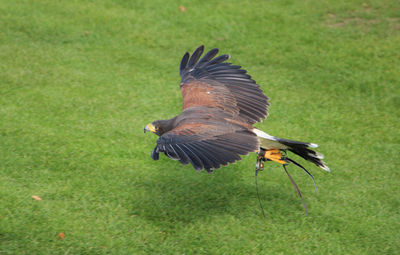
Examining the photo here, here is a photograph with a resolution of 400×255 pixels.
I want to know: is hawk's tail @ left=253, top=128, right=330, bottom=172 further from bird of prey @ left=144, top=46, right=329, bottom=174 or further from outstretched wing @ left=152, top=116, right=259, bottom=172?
outstretched wing @ left=152, top=116, right=259, bottom=172

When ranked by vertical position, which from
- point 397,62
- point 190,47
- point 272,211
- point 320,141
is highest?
point 397,62

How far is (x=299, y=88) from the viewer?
780cm

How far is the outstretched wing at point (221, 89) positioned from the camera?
584cm

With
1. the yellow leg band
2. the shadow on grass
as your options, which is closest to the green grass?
the shadow on grass

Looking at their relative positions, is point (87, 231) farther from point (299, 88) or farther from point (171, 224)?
point (299, 88)

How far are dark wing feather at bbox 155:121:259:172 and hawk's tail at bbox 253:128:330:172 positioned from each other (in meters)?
0.15

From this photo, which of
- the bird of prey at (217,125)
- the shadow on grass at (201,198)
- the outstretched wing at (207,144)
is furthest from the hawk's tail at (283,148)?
the shadow on grass at (201,198)

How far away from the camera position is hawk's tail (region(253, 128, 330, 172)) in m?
5.04

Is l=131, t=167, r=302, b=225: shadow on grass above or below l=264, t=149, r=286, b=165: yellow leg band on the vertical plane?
below

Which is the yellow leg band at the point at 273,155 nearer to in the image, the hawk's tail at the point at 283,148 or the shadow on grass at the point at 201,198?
the hawk's tail at the point at 283,148

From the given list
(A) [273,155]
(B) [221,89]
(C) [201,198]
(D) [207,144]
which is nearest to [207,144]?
(D) [207,144]

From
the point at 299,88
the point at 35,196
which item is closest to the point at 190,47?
the point at 299,88

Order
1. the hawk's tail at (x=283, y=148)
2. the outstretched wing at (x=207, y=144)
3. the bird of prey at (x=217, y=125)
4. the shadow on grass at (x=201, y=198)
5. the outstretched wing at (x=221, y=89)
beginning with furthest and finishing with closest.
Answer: the outstretched wing at (x=221, y=89)
the shadow on grass at (x=201, y=198)
the hawk's tail at (x=283, y=148)
the bird of prey at (x=217, y=125)
the outstretched wing at (x=207, y=144)

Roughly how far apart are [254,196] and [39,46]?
194 inches
